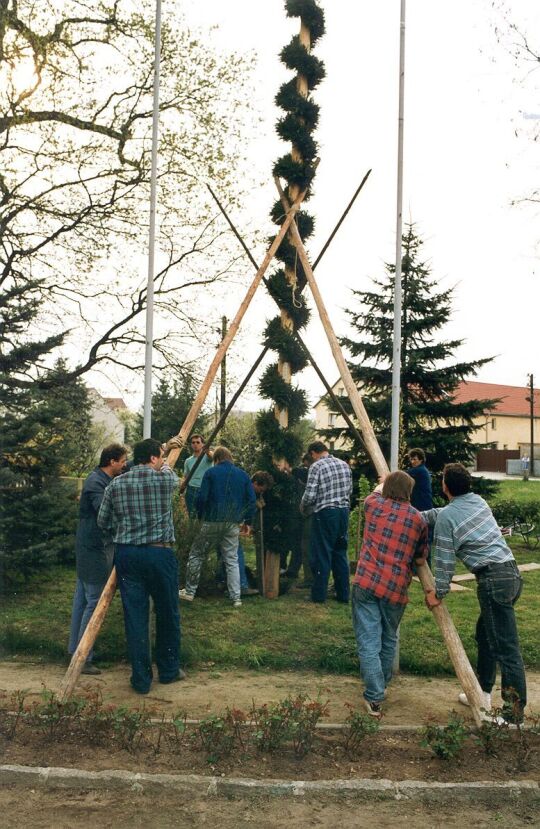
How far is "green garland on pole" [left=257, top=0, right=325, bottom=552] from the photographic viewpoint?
32.1 ft

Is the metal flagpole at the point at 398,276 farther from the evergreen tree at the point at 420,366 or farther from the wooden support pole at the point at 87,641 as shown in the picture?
the evergreen tree at the point at 420,366

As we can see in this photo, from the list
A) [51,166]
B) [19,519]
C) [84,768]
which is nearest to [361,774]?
[84,768]

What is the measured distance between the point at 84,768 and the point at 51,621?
4552 millimetres

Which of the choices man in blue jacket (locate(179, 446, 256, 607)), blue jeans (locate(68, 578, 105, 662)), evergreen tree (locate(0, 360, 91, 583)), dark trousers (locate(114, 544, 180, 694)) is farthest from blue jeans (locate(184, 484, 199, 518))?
dark trousers (locate(114, 544, 180, 694))

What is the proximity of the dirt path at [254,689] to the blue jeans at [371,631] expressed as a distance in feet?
0.73

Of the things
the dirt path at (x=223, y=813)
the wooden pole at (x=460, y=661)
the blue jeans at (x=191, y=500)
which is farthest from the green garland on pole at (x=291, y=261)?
the dirt path at (x=223, y=813)

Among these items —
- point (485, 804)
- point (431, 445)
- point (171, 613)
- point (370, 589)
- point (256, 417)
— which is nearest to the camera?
point (485, 804)

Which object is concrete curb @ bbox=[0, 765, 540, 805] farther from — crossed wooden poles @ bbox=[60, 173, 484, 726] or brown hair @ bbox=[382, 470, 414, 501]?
brown hair @ bbox=[382, 470, 414, 501]

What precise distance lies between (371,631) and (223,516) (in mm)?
3742

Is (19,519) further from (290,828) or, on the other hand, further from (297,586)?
(290,828)

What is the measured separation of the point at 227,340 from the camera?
8.76 metres

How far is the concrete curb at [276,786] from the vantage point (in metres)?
4.87

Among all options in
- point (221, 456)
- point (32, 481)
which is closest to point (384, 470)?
point (221, 456)

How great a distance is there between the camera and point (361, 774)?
Answer: 5.17m
